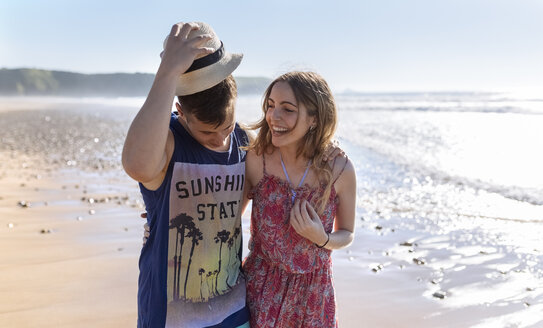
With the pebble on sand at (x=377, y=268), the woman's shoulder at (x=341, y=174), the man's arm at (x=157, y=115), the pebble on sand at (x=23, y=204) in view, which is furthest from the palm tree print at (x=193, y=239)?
Answer: the pebble on sand at (x=23, y=204)

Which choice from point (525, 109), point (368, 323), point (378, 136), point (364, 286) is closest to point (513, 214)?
point (364, 286)

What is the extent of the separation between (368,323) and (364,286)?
2.32ft

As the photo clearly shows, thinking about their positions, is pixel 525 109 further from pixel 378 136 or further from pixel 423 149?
pixel 423 149

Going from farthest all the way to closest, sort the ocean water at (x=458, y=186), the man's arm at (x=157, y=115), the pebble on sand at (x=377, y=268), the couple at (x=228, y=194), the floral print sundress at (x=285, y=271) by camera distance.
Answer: the ocean water at (x=458, y=186) < the pebble on sand at (x=377, y=268) < the floral print sundress at (x=285, y=271) < the couple at (x=228, y=194) < the man's arm at (x=157, y=115)

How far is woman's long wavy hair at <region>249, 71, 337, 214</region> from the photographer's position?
2.35 m

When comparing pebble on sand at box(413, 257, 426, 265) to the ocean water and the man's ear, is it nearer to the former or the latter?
the ocean water

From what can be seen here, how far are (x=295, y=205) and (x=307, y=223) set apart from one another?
10cm

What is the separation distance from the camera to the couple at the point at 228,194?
73.5 inches

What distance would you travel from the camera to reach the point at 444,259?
5.46 m

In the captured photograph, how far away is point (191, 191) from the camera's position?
2.01 m

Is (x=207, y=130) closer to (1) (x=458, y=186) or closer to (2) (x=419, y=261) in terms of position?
(2) (x=419, y=261)

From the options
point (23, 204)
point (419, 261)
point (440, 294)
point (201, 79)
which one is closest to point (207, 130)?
point (201, 79)

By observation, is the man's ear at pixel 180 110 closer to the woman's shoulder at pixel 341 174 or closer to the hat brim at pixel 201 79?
the hat brim at pixel 201 79

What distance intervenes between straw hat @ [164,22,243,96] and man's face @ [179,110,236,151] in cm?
14
